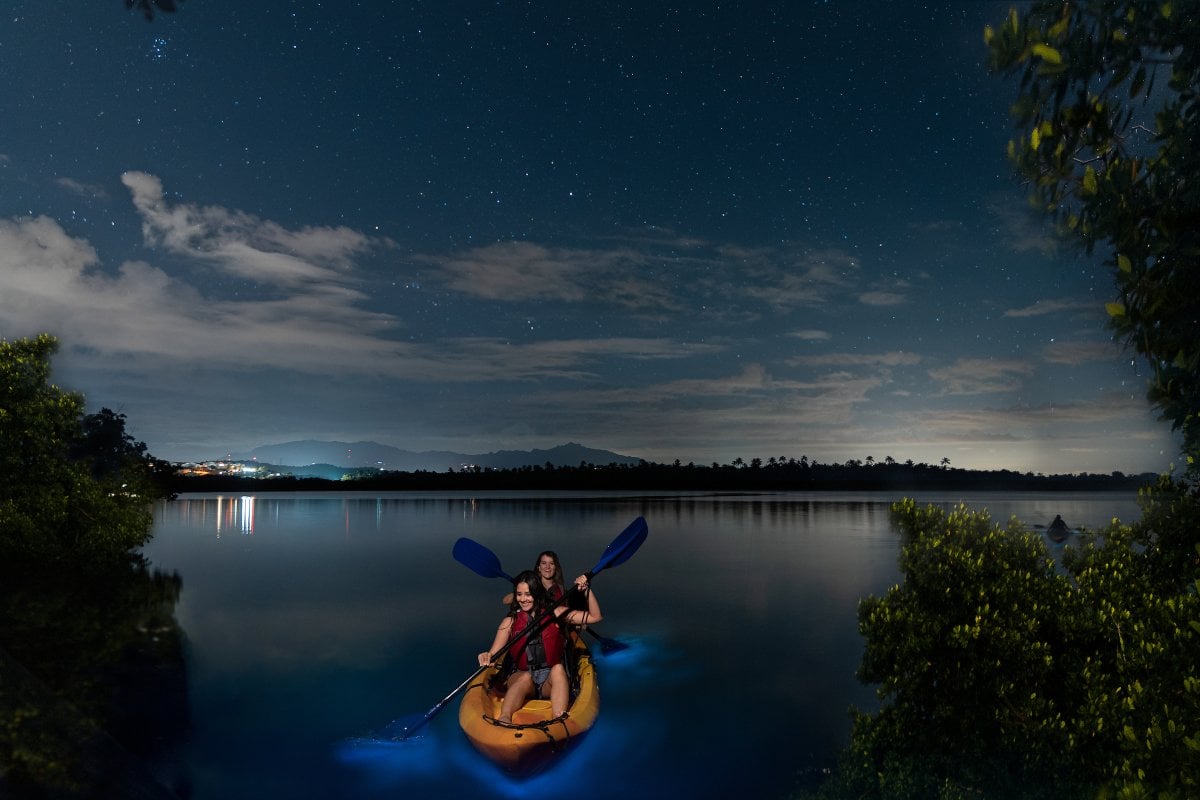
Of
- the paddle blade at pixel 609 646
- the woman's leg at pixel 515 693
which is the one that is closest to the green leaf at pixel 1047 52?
the woman's leg at pixel 515 693

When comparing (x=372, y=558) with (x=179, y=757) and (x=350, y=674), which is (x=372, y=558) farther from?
(x=179, y=757)

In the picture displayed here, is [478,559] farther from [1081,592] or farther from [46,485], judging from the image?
[46,485]

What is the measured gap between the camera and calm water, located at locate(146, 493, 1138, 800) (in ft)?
31.8

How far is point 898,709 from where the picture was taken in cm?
655

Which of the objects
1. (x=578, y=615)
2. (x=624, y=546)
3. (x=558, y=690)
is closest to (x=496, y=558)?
(x=624, y=546)

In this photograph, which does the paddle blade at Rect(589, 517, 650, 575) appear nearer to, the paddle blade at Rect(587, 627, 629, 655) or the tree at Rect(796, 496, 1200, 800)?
the paddle blade at Rect(587, 627, 629, 655)

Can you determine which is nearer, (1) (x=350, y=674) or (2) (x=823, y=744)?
(2) (x=823, y=744)

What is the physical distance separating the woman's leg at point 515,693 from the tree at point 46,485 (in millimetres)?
16480

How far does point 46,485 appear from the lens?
66.3ft

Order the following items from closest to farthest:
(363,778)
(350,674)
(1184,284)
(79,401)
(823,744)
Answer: (1184,284)
(363,778)
(823,744)
(350,674)
(79,401)

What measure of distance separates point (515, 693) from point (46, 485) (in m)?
18.2

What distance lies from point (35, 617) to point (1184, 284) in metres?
22.3

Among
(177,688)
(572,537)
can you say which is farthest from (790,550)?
(177,688)

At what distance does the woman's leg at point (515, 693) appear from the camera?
8.89 metres
